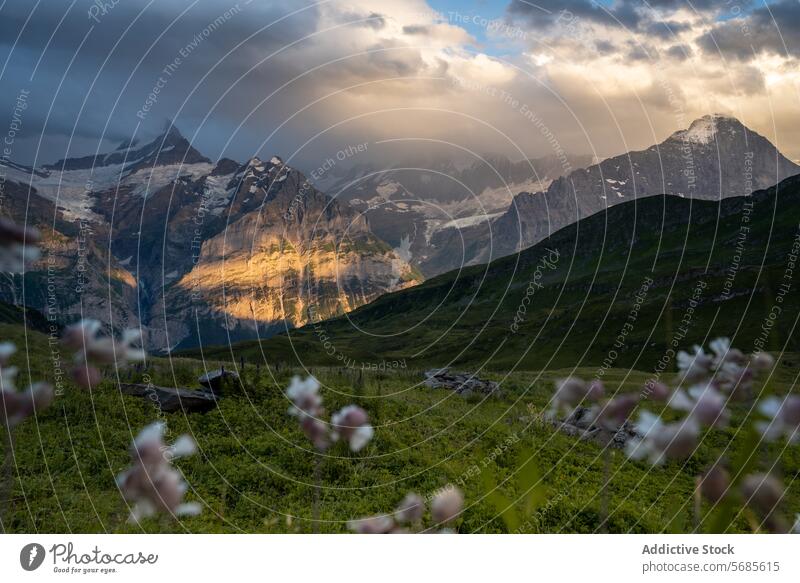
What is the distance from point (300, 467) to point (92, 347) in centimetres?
878

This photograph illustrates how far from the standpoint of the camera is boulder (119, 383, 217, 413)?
1543 centimetres

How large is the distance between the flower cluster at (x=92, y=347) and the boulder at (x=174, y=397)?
33.8 feet

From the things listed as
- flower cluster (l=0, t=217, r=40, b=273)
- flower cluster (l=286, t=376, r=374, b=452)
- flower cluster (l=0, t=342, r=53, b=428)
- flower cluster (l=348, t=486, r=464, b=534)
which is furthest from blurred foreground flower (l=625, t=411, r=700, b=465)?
flower cluster (l=0, t=342, r=53, b=428)

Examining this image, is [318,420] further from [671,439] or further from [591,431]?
[591,431]

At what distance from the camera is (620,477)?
47.3 ft

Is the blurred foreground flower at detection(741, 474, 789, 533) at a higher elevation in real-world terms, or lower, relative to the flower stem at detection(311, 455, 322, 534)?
higher

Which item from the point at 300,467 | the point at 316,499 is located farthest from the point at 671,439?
the point at 300,467

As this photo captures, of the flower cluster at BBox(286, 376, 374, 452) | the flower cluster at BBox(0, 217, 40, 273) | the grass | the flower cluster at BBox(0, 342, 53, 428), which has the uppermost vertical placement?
the flower cluster at BBox(0, 217, 40, 273)

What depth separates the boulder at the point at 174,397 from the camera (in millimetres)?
15430

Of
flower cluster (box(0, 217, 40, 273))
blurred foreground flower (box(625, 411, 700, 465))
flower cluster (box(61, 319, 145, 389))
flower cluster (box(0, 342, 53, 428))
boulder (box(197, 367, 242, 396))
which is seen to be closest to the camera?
blurred foreground flower (box(625, 411, 700, 465))

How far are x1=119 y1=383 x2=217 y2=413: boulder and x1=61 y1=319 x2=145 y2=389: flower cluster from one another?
10292mm

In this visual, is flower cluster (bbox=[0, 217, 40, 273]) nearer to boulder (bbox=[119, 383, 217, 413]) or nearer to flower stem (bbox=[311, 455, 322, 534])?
flower stem (bbox=[311, 455, 322, 534])

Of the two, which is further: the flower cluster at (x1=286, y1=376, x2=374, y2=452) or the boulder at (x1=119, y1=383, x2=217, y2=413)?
the boulder at (x1=119, y1=383, x2=217, y2=413)

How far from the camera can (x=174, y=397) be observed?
1562 cm
